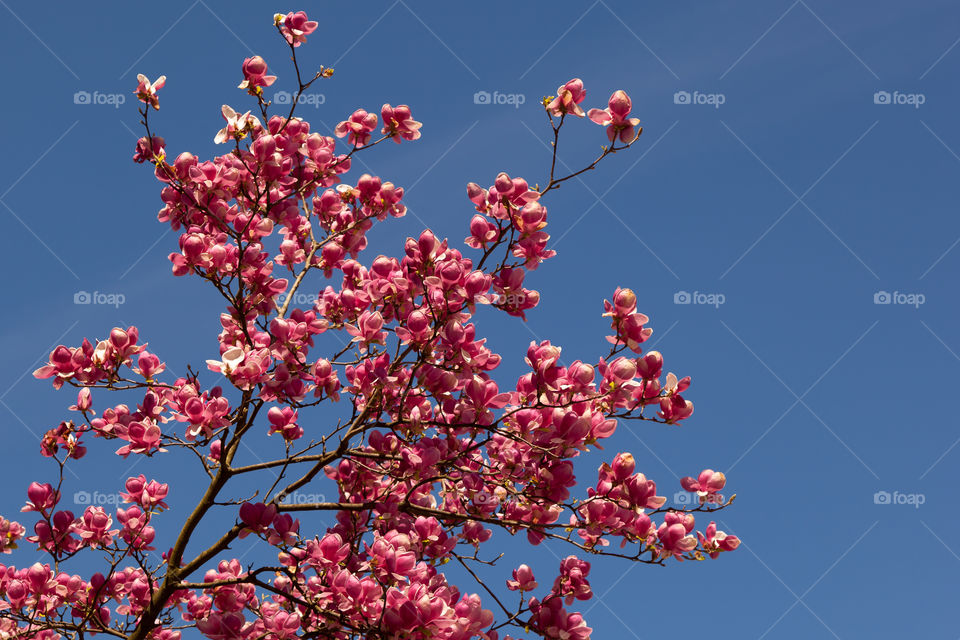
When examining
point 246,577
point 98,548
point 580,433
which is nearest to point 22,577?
point 98,548

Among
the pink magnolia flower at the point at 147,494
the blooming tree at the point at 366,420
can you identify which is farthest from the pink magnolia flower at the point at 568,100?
the pink magnolia flower at the point at 147,494

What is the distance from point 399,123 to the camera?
5484mm

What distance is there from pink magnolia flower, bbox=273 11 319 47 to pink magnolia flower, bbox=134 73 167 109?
0.78 m

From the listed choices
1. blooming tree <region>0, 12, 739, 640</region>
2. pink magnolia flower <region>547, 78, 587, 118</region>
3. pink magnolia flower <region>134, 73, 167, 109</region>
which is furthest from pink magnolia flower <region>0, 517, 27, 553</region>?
pink magnolia flower <region>547, 78, 587, 118</region>

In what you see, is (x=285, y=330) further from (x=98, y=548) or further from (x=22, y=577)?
(x=22, y=577)

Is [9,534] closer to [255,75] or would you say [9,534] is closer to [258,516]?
[258,516]

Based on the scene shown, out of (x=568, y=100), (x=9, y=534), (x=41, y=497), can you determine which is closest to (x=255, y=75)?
(x=568, y=100)

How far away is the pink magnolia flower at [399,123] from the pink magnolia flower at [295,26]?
663mm

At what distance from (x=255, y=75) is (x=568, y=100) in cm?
195

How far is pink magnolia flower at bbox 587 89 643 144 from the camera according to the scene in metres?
4.45

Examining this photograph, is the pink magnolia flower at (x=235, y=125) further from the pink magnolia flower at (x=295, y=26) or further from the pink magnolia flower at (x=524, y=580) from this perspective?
the pink magnolia flower at (x=524, y=580)

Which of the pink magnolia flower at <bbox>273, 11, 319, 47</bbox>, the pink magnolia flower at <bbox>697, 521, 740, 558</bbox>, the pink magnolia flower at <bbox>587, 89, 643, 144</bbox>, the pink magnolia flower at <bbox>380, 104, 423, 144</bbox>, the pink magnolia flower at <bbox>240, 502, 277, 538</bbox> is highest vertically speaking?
the pink magnolia flower at <bbox>273, 11, 319, 47</bbox>

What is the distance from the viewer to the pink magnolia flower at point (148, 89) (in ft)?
15.8

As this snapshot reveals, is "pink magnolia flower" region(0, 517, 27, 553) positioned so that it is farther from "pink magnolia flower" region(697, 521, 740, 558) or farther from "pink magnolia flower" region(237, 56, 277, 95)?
"pink magnolia flower" region(697, 521, 740, 558)
